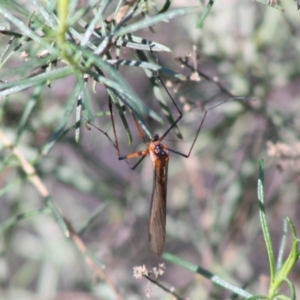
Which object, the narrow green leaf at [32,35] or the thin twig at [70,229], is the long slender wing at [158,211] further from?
the narrow green leaf at [32,35]

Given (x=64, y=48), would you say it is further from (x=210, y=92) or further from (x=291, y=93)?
(x=291, y=93)

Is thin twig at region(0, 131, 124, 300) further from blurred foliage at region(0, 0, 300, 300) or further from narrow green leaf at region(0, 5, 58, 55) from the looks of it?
narrow green leaf at region(0, 5, 58, 55)

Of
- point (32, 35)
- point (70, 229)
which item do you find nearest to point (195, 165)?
point (70, 229)

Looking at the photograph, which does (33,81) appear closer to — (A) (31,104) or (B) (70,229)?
(A) (31,104)

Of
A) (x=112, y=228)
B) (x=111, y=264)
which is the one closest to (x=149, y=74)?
(x=111, y=264)

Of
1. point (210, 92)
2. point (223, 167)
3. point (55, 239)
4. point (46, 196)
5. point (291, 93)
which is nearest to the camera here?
point (46, 196)

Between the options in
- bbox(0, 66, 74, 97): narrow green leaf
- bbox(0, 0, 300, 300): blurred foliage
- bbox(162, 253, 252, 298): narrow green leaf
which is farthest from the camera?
bbox(0, 0, 300, 300): blurred foliage

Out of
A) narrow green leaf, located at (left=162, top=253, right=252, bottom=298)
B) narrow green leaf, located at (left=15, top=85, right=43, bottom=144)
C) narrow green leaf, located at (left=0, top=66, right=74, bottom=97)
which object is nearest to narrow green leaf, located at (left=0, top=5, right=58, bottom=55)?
narrow green leaf, located at (left=0, top=66, right=74, bottom=97)

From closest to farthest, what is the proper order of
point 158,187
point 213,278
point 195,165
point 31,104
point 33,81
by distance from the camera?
point 33,81, point 213,278, point 31,104, point 158,187, point 195,165
